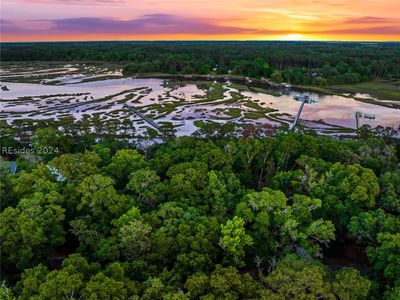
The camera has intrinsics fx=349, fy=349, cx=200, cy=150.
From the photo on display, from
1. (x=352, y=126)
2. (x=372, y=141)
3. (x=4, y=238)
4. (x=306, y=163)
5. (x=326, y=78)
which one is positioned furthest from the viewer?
(x=326, y=78)

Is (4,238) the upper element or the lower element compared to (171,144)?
lower

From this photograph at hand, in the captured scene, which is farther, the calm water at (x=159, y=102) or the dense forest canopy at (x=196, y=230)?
the calm water at (x=159, y=102)

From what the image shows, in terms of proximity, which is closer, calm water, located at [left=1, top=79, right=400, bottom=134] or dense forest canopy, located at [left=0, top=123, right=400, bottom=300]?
dense forest canopy, located at [left=0, top=123, right=400, bottom=300]

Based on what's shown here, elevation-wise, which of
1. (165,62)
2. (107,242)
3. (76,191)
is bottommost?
(107,242)

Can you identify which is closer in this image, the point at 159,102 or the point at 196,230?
the point at 196,230

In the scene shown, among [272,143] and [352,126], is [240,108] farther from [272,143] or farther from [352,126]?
[272,143]

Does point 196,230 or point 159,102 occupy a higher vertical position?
point 159,102

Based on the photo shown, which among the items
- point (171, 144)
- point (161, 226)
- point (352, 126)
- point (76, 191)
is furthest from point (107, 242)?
point (352, 126)

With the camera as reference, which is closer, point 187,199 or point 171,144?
point 187,199
